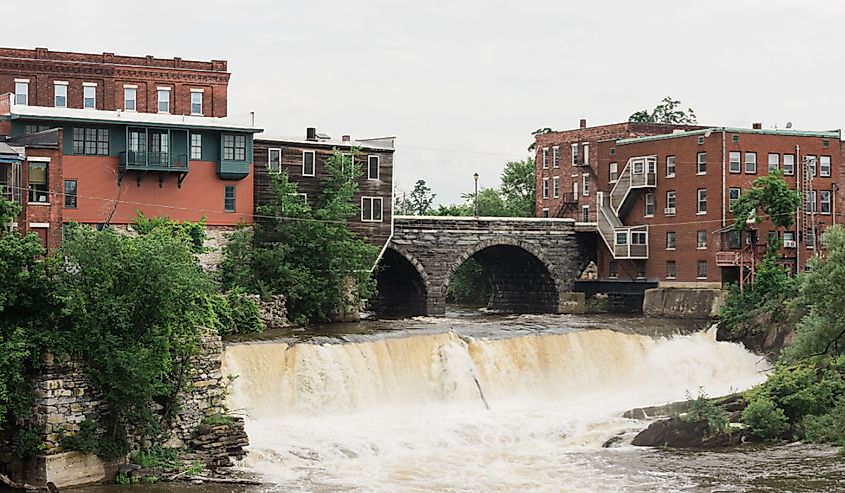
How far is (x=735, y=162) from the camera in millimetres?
66500

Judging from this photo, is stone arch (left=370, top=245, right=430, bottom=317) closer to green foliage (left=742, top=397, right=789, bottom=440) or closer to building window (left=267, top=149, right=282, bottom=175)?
building window (left=267, top=149, right=282, bottom=175)

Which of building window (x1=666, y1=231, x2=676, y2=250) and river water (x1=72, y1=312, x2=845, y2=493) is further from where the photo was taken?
building window (x1=666, y1=231, x2=676, y2=250)

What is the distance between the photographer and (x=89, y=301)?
31078 mm

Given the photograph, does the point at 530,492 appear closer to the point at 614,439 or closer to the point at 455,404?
the point at 614,439

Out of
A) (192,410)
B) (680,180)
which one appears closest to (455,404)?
(192,410)

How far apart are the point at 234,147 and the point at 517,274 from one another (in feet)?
82.2

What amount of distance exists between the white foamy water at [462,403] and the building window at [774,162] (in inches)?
538

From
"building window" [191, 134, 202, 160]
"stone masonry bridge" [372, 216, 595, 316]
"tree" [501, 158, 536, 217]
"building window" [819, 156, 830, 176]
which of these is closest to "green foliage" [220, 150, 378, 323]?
"building window" [191, 134, 202, 160]

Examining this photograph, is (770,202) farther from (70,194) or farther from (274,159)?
(70,194)

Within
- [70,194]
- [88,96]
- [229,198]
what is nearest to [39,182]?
[70,194]

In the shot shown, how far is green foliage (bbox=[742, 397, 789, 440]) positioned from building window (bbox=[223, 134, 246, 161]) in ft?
83.1

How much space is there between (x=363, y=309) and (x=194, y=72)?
50.3 ft

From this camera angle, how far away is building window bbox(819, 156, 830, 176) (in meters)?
67.8

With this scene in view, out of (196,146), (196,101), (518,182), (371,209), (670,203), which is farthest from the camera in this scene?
(518,182)
